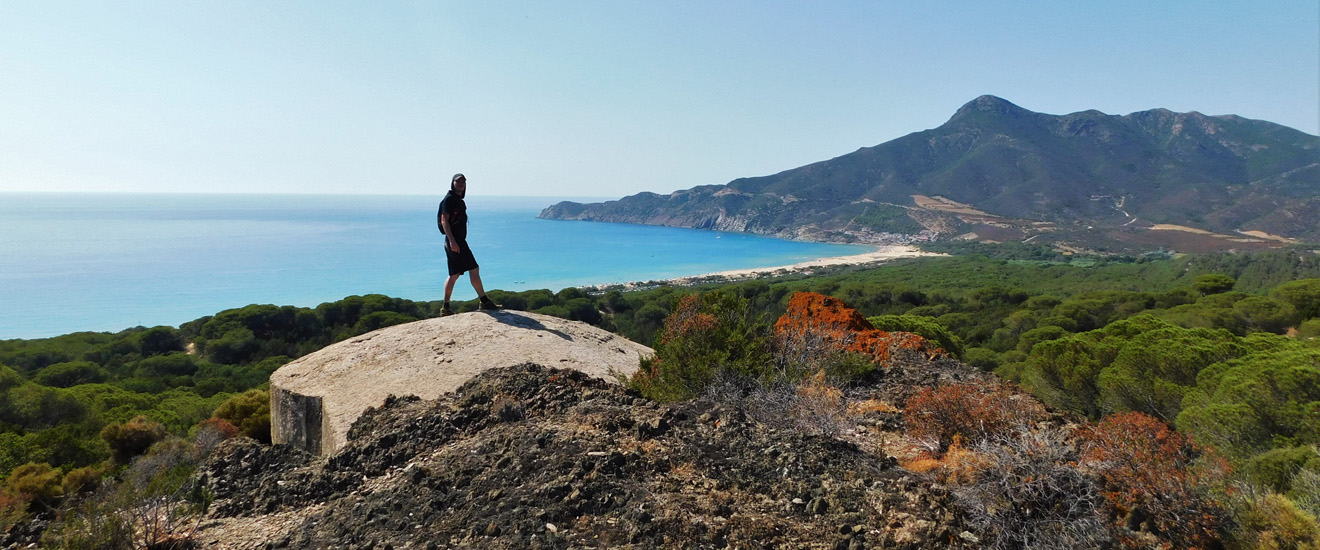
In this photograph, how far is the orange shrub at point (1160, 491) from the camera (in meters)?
3.55

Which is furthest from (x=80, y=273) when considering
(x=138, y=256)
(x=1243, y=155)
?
(x=1243, y=155)

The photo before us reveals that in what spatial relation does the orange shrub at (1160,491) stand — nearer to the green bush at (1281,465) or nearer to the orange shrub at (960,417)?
the orange shrub at (960,417)

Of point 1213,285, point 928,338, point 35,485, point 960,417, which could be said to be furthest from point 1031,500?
point 1213,285

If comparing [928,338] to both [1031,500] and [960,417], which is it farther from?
[1031,500]

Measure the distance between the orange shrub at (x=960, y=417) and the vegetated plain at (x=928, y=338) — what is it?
1396 mm

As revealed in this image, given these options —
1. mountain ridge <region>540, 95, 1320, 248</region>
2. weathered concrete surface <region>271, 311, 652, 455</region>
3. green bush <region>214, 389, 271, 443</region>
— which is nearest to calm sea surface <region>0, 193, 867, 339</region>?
mountain ridge <region>540, 95, 1320, 248</region>

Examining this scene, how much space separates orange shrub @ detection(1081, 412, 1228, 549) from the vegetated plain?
15 centimetres

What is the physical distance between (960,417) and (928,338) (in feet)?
34.3

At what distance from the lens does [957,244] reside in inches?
4879

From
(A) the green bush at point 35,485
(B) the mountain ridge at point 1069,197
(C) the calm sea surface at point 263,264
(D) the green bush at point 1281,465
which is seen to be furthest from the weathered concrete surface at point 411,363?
(B) the mountain ridge at point 1069,197

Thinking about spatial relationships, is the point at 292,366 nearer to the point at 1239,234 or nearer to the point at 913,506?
the point at 913,506

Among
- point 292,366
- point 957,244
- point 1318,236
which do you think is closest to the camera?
point 292,366

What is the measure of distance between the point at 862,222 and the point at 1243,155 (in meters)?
146

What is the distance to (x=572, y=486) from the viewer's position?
172 inches
